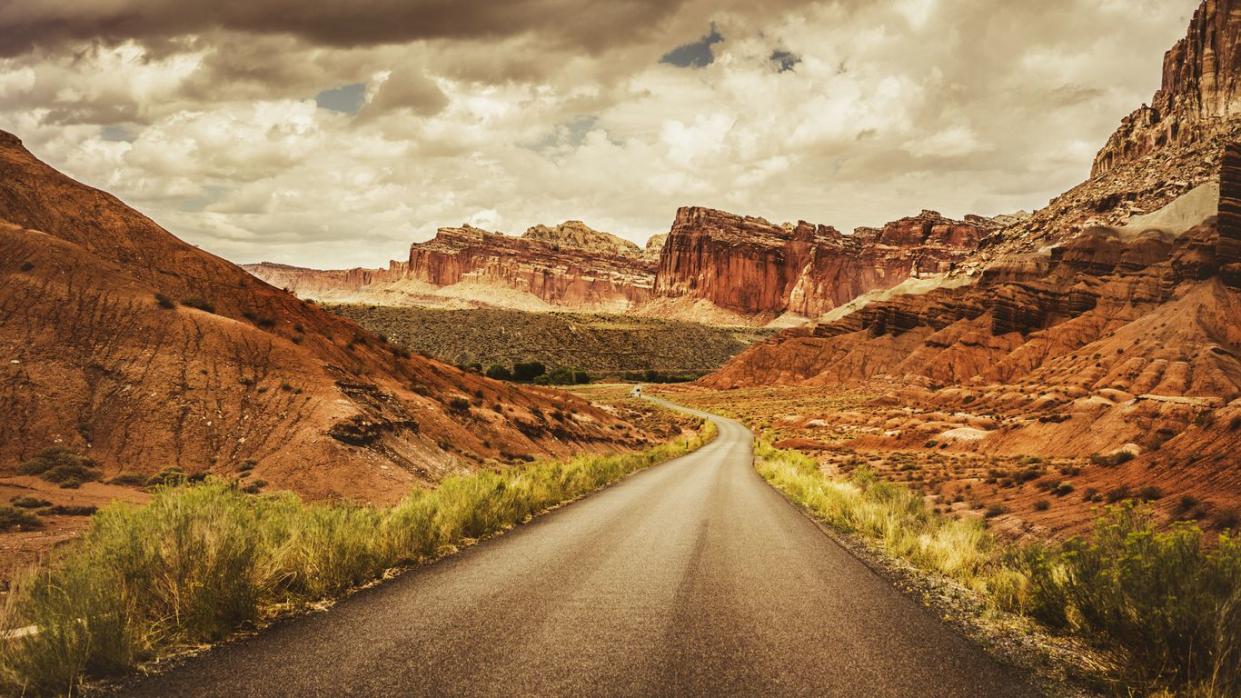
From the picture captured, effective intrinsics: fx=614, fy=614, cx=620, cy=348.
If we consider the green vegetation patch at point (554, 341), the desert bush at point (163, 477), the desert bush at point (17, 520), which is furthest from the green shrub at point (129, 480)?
the green vegetation patch at point (554, 341)

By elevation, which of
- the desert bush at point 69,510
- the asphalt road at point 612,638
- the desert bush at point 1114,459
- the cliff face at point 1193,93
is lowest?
the desert bush at point 69,510

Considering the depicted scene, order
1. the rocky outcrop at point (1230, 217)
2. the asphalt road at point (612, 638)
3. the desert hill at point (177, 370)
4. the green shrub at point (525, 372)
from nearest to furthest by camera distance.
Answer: the asphalt road at point (612, 638) → the desert hill at point (177, 370) → the rocky outcrop at point (1230, 217) → the green shrub at point (525, 372)

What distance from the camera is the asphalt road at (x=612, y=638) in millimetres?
5094

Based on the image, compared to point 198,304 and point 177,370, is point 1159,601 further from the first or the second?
point 198,304

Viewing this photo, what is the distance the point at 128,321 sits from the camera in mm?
21875

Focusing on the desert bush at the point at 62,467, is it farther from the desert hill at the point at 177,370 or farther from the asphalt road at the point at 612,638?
the asphalt road at the point at 612,638

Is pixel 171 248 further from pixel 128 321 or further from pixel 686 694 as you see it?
pixel 686 694

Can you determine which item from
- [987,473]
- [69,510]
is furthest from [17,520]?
[987,473]

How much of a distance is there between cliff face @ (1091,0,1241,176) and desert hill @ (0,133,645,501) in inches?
5697

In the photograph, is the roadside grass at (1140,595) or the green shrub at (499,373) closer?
the roadside grass at (1140,595)

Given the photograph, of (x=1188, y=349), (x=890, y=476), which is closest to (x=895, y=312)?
(x=1188, y=349)

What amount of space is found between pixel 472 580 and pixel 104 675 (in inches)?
155

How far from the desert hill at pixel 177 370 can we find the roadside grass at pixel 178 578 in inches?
441

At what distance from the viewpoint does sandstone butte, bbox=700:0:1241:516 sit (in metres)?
31.7
